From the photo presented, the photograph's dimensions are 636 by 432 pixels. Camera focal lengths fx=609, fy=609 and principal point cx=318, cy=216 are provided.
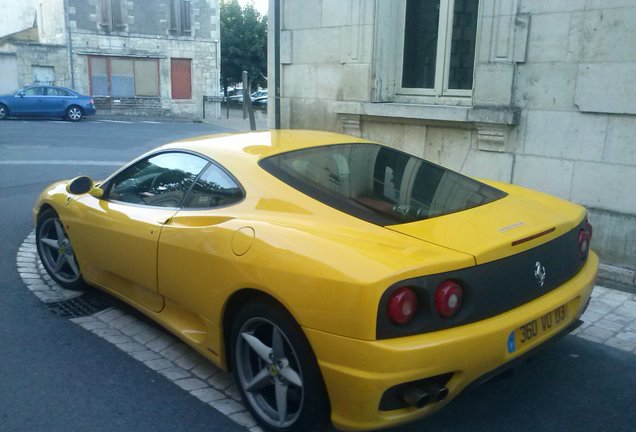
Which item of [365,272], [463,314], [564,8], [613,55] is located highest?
[564,8]

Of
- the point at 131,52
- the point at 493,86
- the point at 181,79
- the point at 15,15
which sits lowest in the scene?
the point at 181,79

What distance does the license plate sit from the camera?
279 centimetres

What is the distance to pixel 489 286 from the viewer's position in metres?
2.72

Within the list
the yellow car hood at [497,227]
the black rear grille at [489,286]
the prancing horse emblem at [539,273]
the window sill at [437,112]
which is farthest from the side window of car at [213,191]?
the window sill at [437,112]

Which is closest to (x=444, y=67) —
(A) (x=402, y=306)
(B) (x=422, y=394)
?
(A) (x=402, y=306)

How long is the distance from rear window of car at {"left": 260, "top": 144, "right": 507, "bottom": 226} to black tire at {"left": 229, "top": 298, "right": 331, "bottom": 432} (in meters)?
0.66

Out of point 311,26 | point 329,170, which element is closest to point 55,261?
point 329,170

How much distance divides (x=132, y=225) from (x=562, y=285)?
258cm

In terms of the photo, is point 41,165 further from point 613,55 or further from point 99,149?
point 613,55

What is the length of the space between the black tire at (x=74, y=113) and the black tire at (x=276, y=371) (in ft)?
82.1

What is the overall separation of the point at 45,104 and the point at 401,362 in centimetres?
2572

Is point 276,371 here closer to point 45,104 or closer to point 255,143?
point 255,143

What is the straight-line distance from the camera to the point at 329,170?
3506mm

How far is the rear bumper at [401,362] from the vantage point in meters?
2.48
